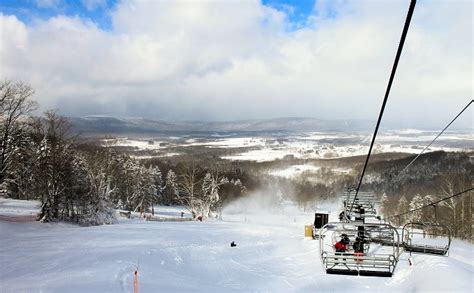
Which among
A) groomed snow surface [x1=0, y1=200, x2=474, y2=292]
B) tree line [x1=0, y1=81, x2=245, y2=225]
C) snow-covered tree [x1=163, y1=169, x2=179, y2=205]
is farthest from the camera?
snow-covered tree [x1=163, y1=169, x2=179, y2=205]

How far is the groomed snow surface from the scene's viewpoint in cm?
1527

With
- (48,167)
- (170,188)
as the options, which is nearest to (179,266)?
(48,167)

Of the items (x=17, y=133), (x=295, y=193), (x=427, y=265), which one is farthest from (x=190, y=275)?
(x=295, y=193)

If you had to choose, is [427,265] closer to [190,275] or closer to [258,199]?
[190,275]

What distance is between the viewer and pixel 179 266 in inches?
787

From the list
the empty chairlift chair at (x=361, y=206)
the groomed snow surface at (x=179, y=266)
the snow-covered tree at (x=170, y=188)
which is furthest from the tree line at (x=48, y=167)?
the snow-covered tree at (x=170, y=188)

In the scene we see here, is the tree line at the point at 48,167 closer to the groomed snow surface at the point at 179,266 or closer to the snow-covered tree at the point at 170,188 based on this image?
the groomed snow surface at the point at 179,266

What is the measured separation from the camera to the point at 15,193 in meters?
61.7

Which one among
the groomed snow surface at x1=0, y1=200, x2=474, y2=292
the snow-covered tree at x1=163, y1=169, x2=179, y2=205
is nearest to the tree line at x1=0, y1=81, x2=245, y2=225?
the groomed snow surface at x1=0, y1=200, x2=474, y2=292

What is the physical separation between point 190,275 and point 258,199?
9948cm

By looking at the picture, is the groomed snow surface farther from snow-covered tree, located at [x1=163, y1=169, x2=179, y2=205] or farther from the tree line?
snow-covered tree, located at [x1=163, y1=169, x2=179, y2=205]

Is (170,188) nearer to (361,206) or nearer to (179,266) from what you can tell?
(179,266)

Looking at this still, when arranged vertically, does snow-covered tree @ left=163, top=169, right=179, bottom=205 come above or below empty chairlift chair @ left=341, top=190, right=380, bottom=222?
below

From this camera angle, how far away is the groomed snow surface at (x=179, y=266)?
601 inches
